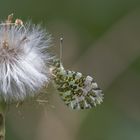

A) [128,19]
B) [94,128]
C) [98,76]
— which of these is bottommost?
[94,128]

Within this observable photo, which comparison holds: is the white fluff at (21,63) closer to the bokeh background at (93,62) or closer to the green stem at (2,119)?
the green stem at (2,119)

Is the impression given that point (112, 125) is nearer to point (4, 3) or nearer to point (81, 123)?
point (81, 123)

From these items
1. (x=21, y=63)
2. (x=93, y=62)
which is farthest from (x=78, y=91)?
(x=93, y=62)

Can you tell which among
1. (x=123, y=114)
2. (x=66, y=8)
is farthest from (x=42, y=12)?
(x=123, y=114)

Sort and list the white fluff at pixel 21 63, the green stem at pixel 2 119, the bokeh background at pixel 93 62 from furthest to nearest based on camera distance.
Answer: the bokeh background at pixel 93 62, the white fluff at pixel 21 63, the green stem at pixel 2 119

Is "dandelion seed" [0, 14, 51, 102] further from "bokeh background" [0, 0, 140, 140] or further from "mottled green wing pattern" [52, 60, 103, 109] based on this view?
"bokeh background" [0, 0, 140, 140]

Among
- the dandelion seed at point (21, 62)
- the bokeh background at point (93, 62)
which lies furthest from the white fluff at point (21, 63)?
the bokeh background at point (93, 62)
